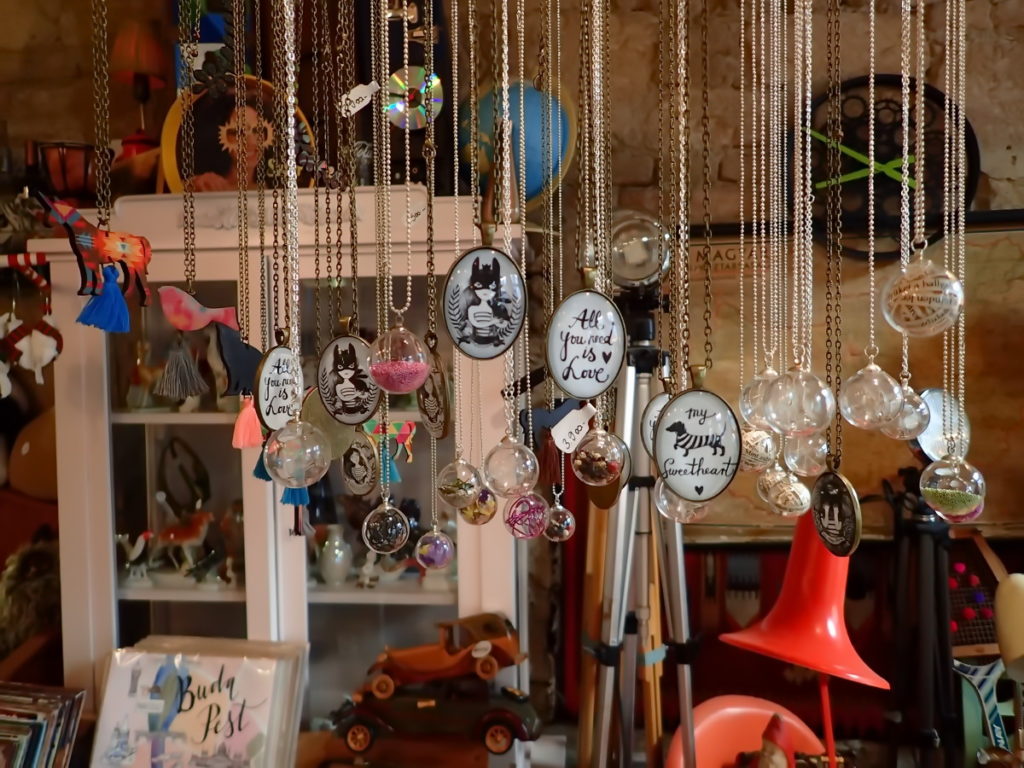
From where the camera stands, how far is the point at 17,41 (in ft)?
6.95

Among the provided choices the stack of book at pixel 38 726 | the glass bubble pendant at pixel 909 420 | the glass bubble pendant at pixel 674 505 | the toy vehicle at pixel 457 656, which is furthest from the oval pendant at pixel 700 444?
the stack of book at pixel 38 726

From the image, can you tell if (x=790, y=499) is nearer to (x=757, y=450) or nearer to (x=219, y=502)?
(x=757, y=450)

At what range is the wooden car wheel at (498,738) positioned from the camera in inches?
61.5

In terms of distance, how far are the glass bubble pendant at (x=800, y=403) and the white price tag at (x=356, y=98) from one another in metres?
0.70

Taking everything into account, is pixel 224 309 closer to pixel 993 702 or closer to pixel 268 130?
pixel 268 130

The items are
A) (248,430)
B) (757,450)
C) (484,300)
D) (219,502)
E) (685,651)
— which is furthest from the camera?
(219,502)

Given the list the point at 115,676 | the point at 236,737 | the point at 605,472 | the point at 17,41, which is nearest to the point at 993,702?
the point at 605,472

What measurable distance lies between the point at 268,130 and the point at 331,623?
105 cm

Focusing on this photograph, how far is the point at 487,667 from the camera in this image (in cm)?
156

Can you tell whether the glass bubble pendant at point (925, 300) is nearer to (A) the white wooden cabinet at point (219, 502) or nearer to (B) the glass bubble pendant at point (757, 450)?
(B) the glass bubble pendant at point (757, 450)

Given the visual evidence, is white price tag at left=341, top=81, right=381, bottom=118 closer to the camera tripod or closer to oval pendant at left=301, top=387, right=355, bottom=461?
oval pendant at left=301, top=387, right=355, bottom=461

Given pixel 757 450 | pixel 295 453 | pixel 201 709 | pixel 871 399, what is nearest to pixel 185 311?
pixel 295 453

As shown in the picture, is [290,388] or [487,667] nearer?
[290,388]

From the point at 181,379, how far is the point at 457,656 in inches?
31.2
